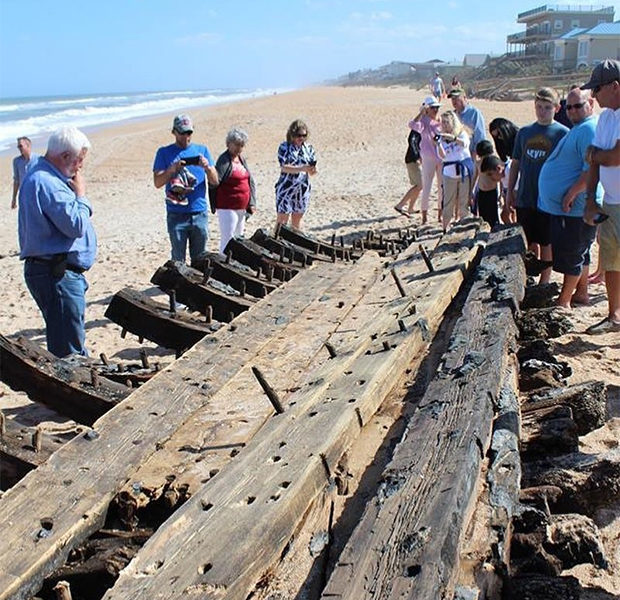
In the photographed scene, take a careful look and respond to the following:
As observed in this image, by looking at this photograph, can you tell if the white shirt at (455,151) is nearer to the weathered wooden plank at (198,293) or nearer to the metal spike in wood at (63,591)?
the weathered wooden plank at (198,293)

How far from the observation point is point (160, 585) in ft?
6.82

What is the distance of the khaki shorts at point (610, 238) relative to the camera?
6.06m

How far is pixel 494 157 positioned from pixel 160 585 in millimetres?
7102

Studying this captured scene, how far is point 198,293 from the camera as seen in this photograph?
207 inches

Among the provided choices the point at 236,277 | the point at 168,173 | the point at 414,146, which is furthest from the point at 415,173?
the point at 236,277

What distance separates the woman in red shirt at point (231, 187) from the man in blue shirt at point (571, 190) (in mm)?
2924

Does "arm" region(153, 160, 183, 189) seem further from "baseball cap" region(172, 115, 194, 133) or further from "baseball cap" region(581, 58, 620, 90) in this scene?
"baseball cap" region(581, 58, 620, 90)

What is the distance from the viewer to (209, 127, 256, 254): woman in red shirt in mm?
7723

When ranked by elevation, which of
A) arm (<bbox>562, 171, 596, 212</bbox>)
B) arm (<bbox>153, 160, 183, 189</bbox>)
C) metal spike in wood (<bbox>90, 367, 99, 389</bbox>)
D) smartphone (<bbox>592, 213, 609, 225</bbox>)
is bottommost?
metal spike in wood (<bbox>90, 367, 99, 389</bbox>)

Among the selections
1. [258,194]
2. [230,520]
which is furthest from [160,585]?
[258,194]

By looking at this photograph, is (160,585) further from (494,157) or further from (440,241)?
(494,157)

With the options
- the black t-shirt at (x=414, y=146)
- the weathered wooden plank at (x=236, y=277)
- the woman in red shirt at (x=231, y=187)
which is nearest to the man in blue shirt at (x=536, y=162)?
the woman in red shirt at (x=231, y=187)

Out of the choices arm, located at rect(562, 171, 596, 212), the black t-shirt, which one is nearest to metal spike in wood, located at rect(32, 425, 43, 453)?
arm, located at rect(562, 171, 596, 212)

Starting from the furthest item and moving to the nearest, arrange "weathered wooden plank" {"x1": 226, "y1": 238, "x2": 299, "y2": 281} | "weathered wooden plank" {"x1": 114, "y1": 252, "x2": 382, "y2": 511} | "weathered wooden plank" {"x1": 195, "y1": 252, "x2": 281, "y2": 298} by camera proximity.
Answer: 1. "weathered wooden plank" {"x1": 226, "y1": 238, "x2": 299, "y2": 281}
2. "weathered wooden plank" {"x1": 195, "y1": 252, "x2": 281, "y2": 298}
3. "weathered wooden plank" {"x1": 114, "y1": 252, "x2": 382, "y2": 511}
